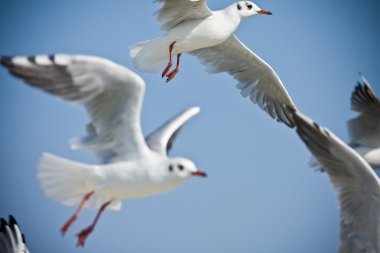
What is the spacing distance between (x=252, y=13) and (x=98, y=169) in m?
2.94

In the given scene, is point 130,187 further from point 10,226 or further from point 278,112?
point 278,112

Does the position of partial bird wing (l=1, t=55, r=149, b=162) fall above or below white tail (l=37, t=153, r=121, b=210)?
above

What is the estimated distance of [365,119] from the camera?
26.8ft

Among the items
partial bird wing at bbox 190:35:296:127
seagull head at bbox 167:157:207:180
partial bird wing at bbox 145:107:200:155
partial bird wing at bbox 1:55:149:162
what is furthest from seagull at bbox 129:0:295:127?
seagull head at bbox 167:157:207:180

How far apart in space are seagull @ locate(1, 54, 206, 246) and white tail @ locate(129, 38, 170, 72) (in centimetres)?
181

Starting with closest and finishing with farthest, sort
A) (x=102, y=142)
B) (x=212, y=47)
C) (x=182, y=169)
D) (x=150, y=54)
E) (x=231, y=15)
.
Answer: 1. (x=182, y=169)
2. (x=102, y=142)
3. (x=150, y=54)
4. (x=231, y=15)
5. (x=212, y=47)

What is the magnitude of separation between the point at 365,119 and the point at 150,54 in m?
2.25

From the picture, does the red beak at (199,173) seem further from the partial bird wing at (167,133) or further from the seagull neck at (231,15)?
the seagull neck at (231,15)

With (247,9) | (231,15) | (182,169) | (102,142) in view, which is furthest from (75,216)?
(247,9)

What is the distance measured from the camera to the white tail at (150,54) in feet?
22.9

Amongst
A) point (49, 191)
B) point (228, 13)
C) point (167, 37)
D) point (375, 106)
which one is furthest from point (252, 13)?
point (49, 191)

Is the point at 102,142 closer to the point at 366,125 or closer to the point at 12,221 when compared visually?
the point at 12,221

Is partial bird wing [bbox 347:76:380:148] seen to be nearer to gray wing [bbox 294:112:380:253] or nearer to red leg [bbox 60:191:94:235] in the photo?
gray wing [bbox 294:112:380:253]

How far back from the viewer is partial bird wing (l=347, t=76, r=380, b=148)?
8078mm
